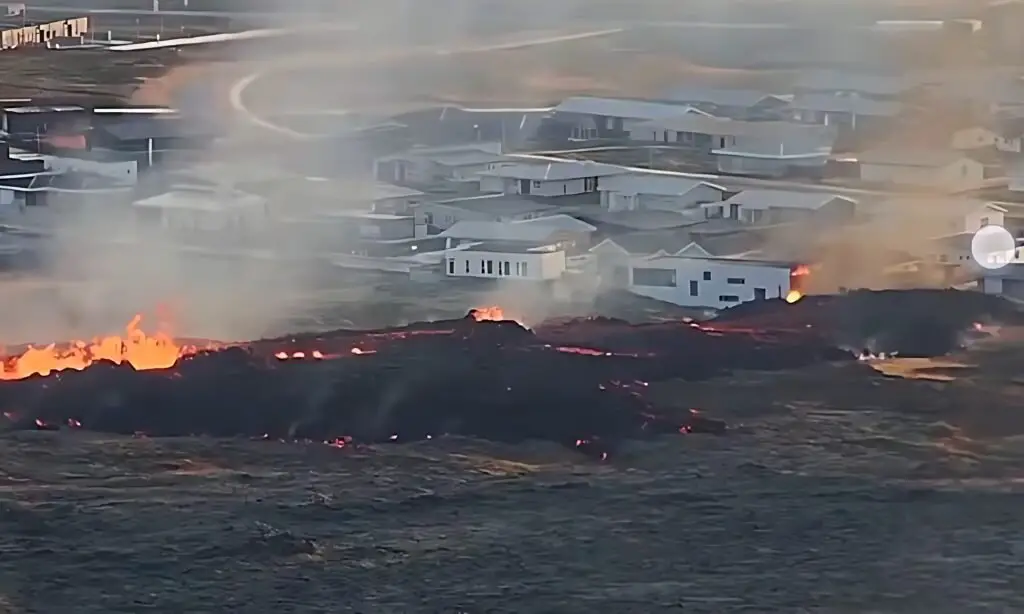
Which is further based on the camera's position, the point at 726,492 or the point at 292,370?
the point at 292,370

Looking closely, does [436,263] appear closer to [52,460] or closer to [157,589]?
[52,460]

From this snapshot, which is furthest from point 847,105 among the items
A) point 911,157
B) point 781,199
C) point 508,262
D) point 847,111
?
point 508,262

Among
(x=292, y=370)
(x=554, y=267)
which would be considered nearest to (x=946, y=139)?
(x=554, y=267)

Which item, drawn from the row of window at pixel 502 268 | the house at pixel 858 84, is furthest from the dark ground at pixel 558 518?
the house at pixel 858 84

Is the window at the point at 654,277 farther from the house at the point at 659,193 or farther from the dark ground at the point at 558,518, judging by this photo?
the dark ground at the point at 558,518

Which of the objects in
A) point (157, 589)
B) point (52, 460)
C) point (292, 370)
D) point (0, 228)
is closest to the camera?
point (157, 589)

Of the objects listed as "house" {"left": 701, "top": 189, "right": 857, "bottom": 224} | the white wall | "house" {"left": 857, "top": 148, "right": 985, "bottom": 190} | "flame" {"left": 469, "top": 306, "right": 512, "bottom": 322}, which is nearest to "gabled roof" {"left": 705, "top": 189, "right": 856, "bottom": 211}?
"house" {"left": 701, "top": 189, "right": 857, "bottom": 224}

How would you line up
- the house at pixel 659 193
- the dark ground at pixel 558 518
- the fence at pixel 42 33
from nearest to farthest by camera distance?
1. the dark ground at pixel 558 518
2. the house at pixel 659 193
3. the fence at pixel 42 33
